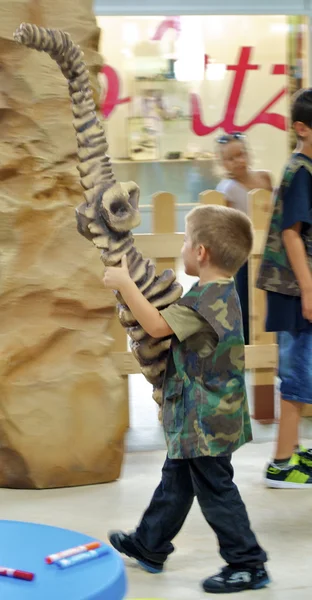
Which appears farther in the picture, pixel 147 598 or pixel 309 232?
pixel 309 232

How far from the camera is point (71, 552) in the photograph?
1880mm

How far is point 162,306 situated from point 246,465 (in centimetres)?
159

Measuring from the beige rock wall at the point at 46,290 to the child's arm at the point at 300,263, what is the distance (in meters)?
0.78

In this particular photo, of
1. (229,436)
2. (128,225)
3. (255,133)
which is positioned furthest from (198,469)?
(255,133)

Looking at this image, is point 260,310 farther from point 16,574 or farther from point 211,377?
point 16,574

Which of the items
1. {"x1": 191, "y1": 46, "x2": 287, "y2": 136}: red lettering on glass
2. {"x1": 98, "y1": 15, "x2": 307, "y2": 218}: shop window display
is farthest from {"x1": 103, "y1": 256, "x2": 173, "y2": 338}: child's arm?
{"x1": 191, "y1": 46, "x2": 287, "y2": 136}: red lettering on glass

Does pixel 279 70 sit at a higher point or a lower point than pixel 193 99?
higher

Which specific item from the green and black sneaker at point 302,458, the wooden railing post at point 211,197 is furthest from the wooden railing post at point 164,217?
the green and black sneaker at point 302,458

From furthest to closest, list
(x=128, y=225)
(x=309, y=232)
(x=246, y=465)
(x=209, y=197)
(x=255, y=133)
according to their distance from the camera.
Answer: (x=255, y=133)
(x=209, y=197)
(x=246, y=465)
(x=309, y=232)
(x=128, y=225)

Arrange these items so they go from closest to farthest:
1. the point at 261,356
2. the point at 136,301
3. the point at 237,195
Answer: the point at 136,301 < the point at 261,356 < the point at 237,195

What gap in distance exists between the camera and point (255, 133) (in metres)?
7.95

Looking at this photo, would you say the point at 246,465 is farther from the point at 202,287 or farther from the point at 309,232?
the point at 202,287

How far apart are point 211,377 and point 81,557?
86 centimetres

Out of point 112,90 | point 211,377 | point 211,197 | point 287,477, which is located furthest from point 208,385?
point 112,90
